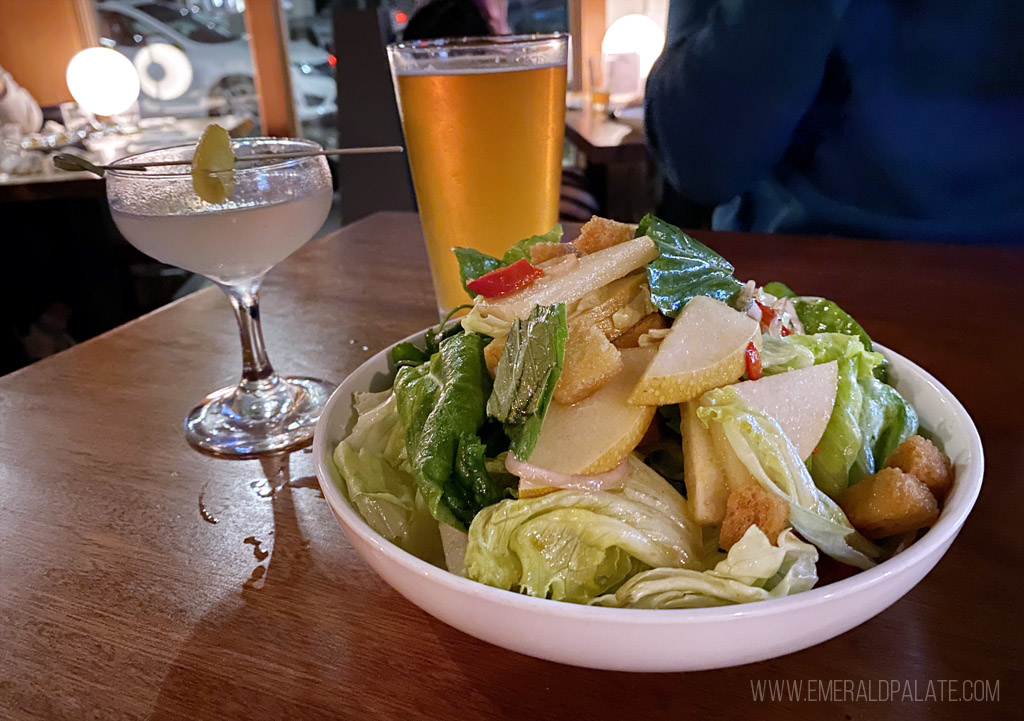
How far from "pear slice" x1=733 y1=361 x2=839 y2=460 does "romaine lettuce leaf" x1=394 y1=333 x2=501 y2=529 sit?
0.73ft

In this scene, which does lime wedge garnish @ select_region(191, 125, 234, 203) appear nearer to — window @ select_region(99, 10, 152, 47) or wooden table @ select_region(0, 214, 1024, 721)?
wooden table @ select_region(0, 214, 1024, 721)

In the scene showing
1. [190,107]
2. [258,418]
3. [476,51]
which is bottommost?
[190,107]

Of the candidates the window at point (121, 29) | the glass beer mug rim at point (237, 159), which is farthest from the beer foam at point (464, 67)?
the window at point (121, 29)

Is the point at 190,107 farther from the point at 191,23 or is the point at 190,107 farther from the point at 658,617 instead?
the point at 658,617

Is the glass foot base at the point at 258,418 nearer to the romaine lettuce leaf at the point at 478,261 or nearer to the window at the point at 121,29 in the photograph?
the romaine lettuce leaf at the point at 478,261

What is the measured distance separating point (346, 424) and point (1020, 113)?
66.6 inches

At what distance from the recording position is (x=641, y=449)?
64 cm

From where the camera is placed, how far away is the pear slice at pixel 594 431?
1.84ft

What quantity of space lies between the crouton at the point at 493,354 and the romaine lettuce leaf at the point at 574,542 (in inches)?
6.0

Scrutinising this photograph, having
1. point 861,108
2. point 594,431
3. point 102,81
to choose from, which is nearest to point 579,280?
point 594,431

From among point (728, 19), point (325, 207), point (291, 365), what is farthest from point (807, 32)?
point (291, 365)

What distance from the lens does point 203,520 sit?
0.78 m

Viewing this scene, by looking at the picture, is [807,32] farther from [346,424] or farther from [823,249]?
[346,424]

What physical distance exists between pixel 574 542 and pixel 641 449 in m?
0.13
